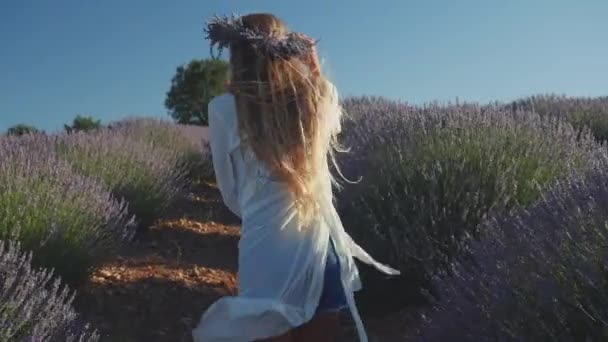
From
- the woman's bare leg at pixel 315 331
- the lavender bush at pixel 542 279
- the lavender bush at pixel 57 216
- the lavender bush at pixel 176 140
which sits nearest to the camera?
the lavender bush at pixel 542 279

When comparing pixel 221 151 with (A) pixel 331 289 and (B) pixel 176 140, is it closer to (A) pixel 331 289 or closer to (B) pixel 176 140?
(A) pixel 331 289

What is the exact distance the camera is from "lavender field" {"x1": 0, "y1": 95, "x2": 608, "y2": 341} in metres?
2.91

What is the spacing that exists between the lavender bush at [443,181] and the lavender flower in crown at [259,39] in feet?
5.56

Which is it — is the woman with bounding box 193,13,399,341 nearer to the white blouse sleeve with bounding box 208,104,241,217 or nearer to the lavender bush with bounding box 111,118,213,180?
the white blouse sleeve with bounding box 208,104,241,217

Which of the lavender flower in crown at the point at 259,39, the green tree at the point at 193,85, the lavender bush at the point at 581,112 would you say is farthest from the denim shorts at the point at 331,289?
the green tree at the point at 193,85

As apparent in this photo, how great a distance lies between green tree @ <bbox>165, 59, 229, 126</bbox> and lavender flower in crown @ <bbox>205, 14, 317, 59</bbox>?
94.0 feet

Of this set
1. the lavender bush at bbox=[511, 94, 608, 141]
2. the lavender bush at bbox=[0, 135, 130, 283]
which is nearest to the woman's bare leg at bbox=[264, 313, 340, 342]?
the lavender bush at bbox=[0, 135, 130, 283]

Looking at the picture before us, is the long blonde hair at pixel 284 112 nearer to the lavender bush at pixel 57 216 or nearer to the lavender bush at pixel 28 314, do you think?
the lavender bush at pixel 28 314

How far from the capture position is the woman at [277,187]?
2963 millimetres

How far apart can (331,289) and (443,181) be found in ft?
6.15

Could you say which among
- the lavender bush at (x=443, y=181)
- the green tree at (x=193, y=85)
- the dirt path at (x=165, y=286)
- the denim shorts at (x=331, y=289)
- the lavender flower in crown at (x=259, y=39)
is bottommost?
the dirt path at (x=165, y=286)

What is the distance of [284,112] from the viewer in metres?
3.05

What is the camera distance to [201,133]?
14625 millimetres

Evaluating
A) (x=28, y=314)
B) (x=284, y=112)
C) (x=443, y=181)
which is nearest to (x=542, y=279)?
(x=284, y=112)
